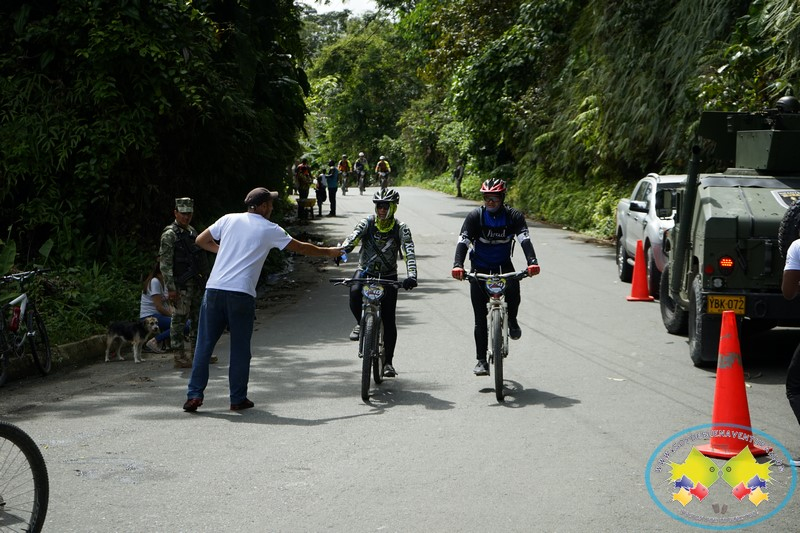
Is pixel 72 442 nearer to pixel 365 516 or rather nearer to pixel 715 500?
pixel 365 516

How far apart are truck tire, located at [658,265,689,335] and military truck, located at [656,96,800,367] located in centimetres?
1

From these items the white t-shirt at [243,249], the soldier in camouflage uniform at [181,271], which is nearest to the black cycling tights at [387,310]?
the white t-shirt at [243,249]

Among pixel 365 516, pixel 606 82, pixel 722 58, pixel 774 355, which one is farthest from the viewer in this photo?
pixel 606 82

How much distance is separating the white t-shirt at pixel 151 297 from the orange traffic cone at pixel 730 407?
676 centimetres

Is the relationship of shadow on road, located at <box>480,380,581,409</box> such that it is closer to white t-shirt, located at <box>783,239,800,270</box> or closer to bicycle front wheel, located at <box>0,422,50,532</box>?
white t-shirt, located at <box>783,239,800,270</box>

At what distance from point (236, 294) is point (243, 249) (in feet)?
1.28

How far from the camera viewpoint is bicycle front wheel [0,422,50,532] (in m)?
4.88

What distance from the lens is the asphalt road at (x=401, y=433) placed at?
5.82m

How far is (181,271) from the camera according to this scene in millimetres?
11031

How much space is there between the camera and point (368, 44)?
221 feet

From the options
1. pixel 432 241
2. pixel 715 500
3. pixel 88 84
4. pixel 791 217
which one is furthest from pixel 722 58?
pixel 715 500

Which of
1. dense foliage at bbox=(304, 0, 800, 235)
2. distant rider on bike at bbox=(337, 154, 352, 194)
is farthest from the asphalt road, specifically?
distant rider on bike at bbox=(337, 154, 352, 194)

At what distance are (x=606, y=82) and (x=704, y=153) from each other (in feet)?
17.5

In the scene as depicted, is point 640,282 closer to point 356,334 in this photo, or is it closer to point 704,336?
point 704,336
